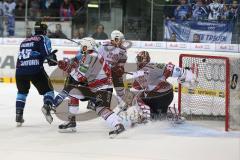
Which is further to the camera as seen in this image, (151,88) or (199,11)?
(199,11)

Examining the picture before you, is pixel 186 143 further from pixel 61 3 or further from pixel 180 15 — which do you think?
pixel 61 3

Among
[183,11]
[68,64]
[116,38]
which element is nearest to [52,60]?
[68,64]

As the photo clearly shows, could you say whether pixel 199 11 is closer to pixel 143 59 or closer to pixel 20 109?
pixel 143 59

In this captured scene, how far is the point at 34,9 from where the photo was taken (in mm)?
13633

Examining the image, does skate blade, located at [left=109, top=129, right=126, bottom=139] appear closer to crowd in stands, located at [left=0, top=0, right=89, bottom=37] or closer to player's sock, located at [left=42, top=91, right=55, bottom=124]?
player's sock, located at [left=42, top=91, right=55, bottom=124]

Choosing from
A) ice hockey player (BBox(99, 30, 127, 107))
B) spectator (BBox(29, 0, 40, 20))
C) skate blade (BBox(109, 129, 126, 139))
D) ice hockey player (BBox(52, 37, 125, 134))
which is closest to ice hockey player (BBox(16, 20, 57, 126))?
ice hockey player (BBox(52, 37, 125, 134))

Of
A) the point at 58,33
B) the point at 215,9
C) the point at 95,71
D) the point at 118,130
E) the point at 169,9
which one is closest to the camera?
the point at 118,130

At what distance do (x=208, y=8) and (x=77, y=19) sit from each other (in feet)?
9.87

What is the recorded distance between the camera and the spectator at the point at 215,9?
38.3 ft

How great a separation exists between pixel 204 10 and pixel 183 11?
0.50 meters

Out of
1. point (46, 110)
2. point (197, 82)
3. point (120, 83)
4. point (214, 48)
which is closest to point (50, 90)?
point (46, 110)

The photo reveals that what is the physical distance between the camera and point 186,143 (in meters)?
6.27

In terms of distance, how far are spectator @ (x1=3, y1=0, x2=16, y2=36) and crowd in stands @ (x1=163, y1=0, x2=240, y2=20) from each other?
3.50 m

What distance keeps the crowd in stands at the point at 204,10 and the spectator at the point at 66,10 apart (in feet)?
8.12
